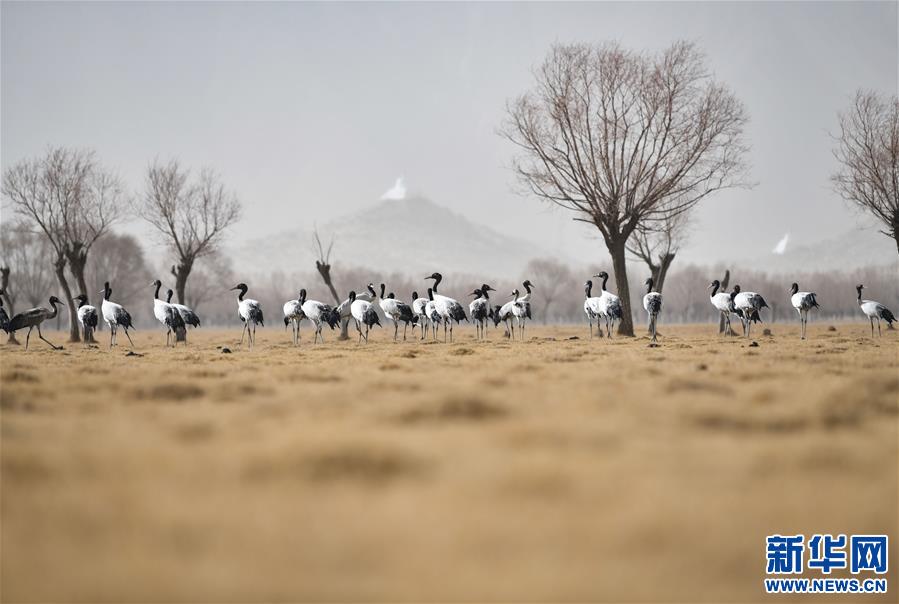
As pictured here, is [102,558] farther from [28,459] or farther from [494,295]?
[494,295]

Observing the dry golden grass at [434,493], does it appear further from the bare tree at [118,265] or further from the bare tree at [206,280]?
the bare tree at [206,280]

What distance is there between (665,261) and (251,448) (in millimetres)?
40569

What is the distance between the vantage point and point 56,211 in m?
40.2

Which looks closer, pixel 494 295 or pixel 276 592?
pixel 276 592

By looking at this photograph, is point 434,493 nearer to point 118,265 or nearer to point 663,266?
point 663,266

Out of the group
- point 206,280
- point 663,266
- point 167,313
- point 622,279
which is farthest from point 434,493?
point 206,280

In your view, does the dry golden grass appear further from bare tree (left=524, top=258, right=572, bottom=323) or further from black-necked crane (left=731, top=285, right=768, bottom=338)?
bare tree (left=524, top=258, right=572, bottom=323)

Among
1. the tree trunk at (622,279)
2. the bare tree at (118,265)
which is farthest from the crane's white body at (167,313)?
the bare tree at (118,265)

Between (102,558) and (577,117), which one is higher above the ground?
(577,117)

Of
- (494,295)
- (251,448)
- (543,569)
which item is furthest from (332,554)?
(494,295)

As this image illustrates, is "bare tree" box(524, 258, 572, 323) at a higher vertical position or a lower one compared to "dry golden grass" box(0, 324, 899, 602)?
higher

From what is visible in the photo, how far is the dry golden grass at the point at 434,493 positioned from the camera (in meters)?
3.40

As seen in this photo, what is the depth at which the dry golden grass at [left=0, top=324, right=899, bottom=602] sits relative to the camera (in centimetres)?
340

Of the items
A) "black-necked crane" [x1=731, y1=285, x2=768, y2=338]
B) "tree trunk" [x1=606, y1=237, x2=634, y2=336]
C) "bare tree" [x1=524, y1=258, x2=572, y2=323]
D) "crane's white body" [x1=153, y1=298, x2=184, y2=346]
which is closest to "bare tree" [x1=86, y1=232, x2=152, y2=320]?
"bare tree" [x1=524, y1=258, x2=572, y2=323]
